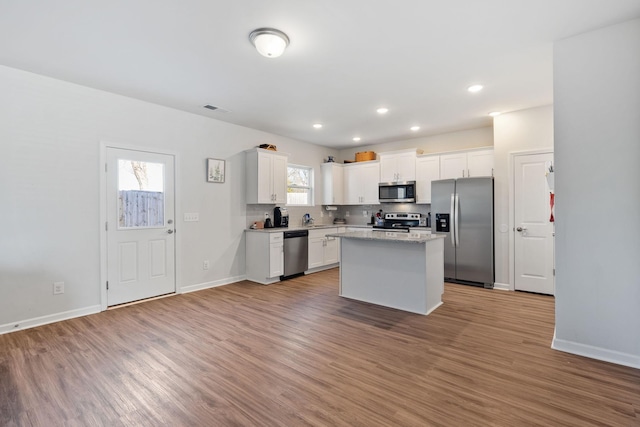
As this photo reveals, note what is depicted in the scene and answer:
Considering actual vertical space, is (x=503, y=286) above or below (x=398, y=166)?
below

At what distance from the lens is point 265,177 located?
17.4 feet

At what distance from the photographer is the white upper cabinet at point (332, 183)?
6.80 metres

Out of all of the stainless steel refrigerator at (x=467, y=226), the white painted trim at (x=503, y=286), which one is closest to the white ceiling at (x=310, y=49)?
the stainless steel refrigerator at (x=467, y=226)

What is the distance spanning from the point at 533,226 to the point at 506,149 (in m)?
1.20

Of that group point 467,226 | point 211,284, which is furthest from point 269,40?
point 467,226

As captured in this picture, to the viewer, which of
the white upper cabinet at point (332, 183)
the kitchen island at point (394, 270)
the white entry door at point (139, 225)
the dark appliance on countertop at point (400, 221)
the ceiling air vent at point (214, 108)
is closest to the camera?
the kitchen island at point (394, 270)

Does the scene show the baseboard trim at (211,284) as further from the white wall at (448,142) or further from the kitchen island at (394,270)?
the white wall at (448,142)

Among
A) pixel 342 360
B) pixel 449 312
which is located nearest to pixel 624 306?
pixel 449 312

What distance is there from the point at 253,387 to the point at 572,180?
121 inches

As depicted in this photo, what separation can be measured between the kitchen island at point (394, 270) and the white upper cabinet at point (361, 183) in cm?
261

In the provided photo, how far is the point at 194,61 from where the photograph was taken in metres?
2.95

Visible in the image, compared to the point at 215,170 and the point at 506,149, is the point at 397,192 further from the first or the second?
the point at 215,170

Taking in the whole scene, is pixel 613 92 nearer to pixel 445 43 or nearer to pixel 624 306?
pixel 445 43

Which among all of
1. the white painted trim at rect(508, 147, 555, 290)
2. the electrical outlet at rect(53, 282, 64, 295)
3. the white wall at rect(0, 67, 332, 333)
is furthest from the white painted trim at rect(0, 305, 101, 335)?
the white painted trim at rect(508, 147, 555, 290)
